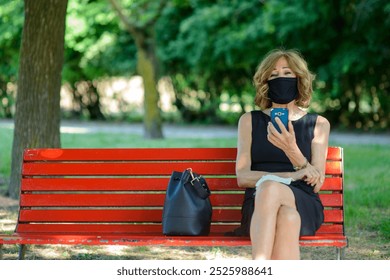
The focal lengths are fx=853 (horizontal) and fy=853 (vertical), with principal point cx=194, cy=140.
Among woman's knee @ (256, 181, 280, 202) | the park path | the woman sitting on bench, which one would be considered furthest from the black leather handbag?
the park path

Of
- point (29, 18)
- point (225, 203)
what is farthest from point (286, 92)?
point (29, 18)

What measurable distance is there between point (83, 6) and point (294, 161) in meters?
14.5

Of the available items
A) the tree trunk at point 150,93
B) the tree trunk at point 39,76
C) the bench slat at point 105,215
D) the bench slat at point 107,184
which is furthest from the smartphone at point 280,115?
the tree trunk at point 150,93

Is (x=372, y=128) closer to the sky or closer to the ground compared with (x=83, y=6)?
closer to the ground

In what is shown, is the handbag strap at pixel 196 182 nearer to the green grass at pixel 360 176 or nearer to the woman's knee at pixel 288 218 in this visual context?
the woman's knee at pixel 288 218

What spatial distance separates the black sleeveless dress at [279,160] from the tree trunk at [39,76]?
3.70 m

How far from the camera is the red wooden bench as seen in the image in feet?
18.0

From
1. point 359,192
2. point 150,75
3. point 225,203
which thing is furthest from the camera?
point 150,75

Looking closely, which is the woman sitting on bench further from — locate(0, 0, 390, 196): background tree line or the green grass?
locate(0, 0, 390, 196): background tree line

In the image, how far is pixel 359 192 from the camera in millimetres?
9445

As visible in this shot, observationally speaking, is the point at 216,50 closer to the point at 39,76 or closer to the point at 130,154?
the point at 39,76

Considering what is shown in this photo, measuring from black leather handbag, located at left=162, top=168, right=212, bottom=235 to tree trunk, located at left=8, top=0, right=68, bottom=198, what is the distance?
12.2 ft

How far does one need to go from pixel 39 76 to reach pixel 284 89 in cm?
388

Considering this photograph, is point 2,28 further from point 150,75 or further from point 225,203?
point 225,203
